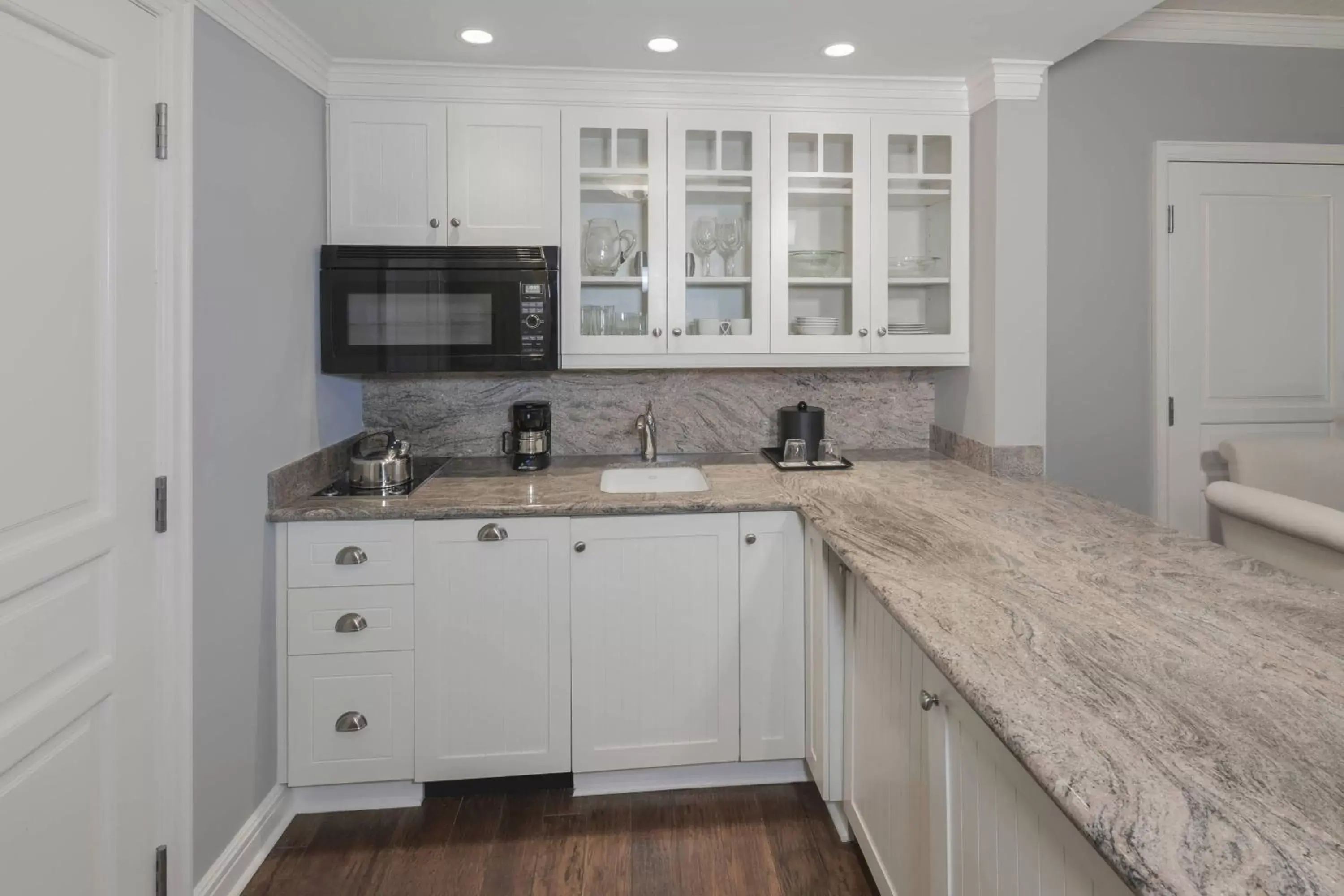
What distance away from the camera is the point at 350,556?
2.07m

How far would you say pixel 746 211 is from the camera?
2.73m

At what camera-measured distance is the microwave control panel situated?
94.8 inches

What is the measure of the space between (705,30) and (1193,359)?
2.05 meters

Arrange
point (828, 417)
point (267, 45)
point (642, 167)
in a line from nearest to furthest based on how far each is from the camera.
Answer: point (267, 45) → point (642, 167) → point (828, 417)

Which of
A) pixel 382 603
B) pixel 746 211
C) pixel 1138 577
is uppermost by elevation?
pixel 746 211

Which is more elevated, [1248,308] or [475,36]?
[475,36]

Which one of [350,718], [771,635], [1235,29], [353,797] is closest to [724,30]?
[771,635]

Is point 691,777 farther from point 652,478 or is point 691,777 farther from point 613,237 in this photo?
point 613,237

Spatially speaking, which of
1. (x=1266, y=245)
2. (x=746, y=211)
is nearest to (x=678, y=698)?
(x=746, y=211)

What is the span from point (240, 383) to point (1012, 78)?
8.06 feet

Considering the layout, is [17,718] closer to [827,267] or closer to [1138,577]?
[1138,577]

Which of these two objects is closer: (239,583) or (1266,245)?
(239,583)

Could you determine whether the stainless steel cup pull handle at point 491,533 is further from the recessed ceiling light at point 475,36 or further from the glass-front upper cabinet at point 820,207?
the recessed ceiling light at point 475,36

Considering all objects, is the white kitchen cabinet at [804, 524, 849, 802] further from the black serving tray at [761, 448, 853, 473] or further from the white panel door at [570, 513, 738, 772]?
the black serving tray at [761, 448, 853, 473]
